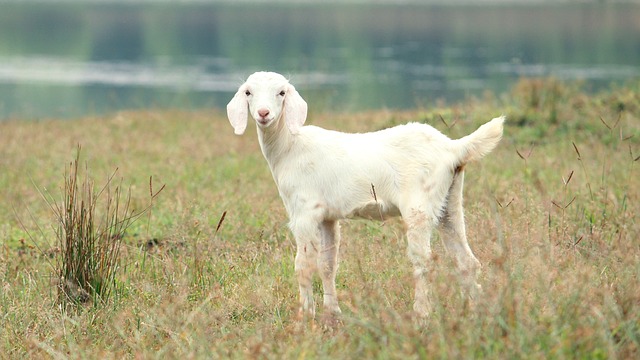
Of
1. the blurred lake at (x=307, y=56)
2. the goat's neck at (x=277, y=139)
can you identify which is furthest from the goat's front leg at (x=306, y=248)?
the blurred lake at (x=307, y=56)

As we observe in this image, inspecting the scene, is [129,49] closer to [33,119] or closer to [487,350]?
[33,119]

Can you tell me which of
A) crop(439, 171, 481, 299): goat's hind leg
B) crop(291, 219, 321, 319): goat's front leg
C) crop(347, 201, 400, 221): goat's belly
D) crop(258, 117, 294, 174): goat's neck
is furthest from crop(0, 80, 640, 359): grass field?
crop(258, 117, 294, 174): goat's neck

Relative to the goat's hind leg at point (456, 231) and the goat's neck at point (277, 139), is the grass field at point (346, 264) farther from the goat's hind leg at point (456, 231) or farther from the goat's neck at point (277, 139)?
the goat's neck at point (277, 139)

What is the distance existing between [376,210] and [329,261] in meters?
0.44

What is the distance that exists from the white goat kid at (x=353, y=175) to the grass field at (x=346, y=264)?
234mm

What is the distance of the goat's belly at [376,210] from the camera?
5.61 metres

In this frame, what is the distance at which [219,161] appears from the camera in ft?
39.0

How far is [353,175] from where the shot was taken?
564 centimetres

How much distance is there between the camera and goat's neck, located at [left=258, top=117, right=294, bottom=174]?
228 inches

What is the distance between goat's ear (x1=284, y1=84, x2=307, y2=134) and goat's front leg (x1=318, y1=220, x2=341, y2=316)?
64cm

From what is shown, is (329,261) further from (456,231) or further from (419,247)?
(456,231)

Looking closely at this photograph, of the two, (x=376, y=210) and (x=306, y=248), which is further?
(x=376, y=210)

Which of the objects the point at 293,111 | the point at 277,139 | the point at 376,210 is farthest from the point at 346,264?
the point at 293,111

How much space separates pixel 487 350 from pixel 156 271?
3343mm
